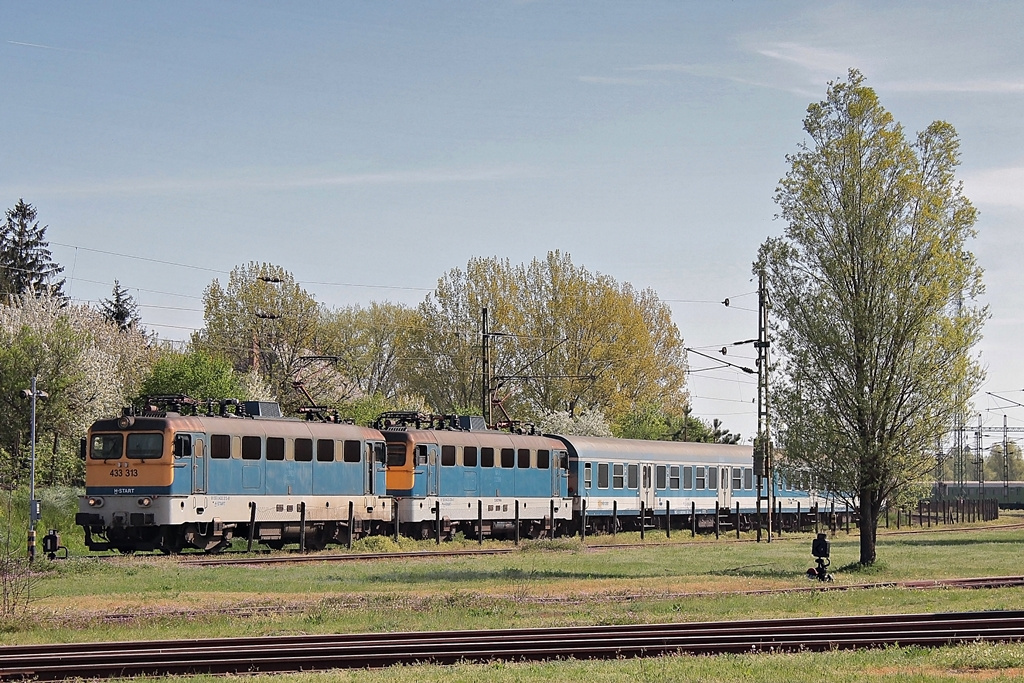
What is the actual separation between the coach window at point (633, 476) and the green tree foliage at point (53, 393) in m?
22.8

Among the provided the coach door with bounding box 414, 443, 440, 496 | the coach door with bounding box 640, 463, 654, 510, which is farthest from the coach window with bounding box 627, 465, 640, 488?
the coach door with bounding box 414, 443, 440, 496

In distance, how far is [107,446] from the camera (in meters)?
34.0

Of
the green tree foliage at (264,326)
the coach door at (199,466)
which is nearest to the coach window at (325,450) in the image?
the coach door at (199,466)

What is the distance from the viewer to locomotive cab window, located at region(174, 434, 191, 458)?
3356 cm

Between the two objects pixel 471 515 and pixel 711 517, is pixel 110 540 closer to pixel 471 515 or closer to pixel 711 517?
pixel 471 515

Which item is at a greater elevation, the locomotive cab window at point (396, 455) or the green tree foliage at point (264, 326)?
the green tree foliage at point (264, 326)

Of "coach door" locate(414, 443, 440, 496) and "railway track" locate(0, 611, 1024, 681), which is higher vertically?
"coach door" locate(414, 443, 440, 496)

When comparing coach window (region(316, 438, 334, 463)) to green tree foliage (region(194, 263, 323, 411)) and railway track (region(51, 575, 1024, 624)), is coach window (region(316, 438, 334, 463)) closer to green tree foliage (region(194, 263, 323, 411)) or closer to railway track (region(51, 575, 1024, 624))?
railway track (region(51, 575, 1024, 624))

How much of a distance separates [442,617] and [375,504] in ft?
62.9

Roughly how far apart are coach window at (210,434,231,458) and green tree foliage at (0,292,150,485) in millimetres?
21209

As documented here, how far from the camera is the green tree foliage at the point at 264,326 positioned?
2837 inches

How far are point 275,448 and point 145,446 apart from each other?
4.24m

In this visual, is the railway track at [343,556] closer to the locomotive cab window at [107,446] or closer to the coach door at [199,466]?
the coach door at [199,466]

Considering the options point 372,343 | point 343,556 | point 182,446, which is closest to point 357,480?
point 343,556
